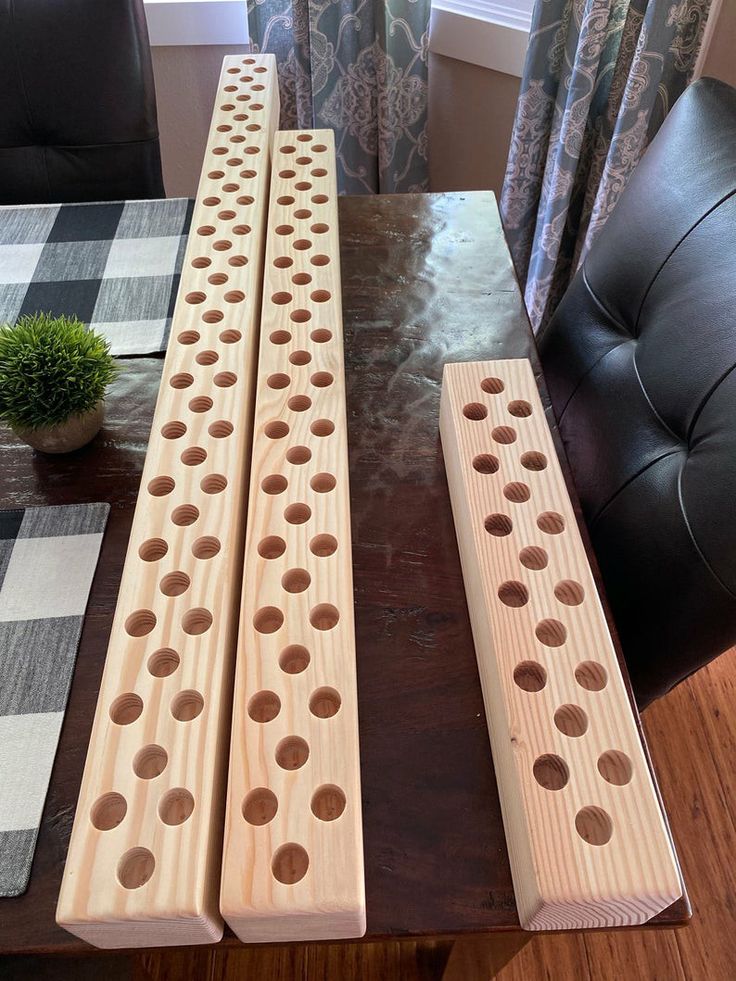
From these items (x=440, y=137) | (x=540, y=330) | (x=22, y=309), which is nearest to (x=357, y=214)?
(x=22, y=309)

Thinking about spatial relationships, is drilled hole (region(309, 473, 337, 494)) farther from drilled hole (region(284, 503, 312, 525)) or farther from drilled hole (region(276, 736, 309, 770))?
drilled hole (region(276, 736, 309, 770))

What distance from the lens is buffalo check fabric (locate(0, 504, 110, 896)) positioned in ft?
1.61

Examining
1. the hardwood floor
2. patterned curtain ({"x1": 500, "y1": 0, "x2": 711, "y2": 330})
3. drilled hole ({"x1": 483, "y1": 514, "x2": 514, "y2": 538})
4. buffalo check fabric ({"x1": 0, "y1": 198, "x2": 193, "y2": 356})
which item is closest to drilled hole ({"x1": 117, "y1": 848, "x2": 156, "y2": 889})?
drilled hole ({"x1": 483, "y1": 514, "x2": 514, "y2": 538})

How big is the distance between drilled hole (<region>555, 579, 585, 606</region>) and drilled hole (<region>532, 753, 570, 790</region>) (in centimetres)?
11

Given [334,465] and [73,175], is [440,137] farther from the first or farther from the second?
[334,465]

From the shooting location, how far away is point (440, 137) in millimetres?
1716

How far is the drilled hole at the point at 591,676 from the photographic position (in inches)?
18.9

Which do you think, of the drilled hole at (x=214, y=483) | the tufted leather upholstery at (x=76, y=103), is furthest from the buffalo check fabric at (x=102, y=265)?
the drilled hole at (x=214, y=483)

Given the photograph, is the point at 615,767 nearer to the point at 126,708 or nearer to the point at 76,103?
the point at 126,708

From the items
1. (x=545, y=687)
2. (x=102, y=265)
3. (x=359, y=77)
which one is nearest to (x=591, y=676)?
(x=545, y=687)

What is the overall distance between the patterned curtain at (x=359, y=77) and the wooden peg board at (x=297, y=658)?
0.95 metres

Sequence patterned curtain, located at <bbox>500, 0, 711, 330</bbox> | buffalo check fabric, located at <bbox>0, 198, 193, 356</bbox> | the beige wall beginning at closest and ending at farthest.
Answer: buffalo check fabric, located at <bbox>0, 198, 193, 356</bbox>, patterned curtain, located at <bbox>500, 0, 711, 330</bbox>, the beige wall

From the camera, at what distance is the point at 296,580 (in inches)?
20.5

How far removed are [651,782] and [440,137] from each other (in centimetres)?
162
